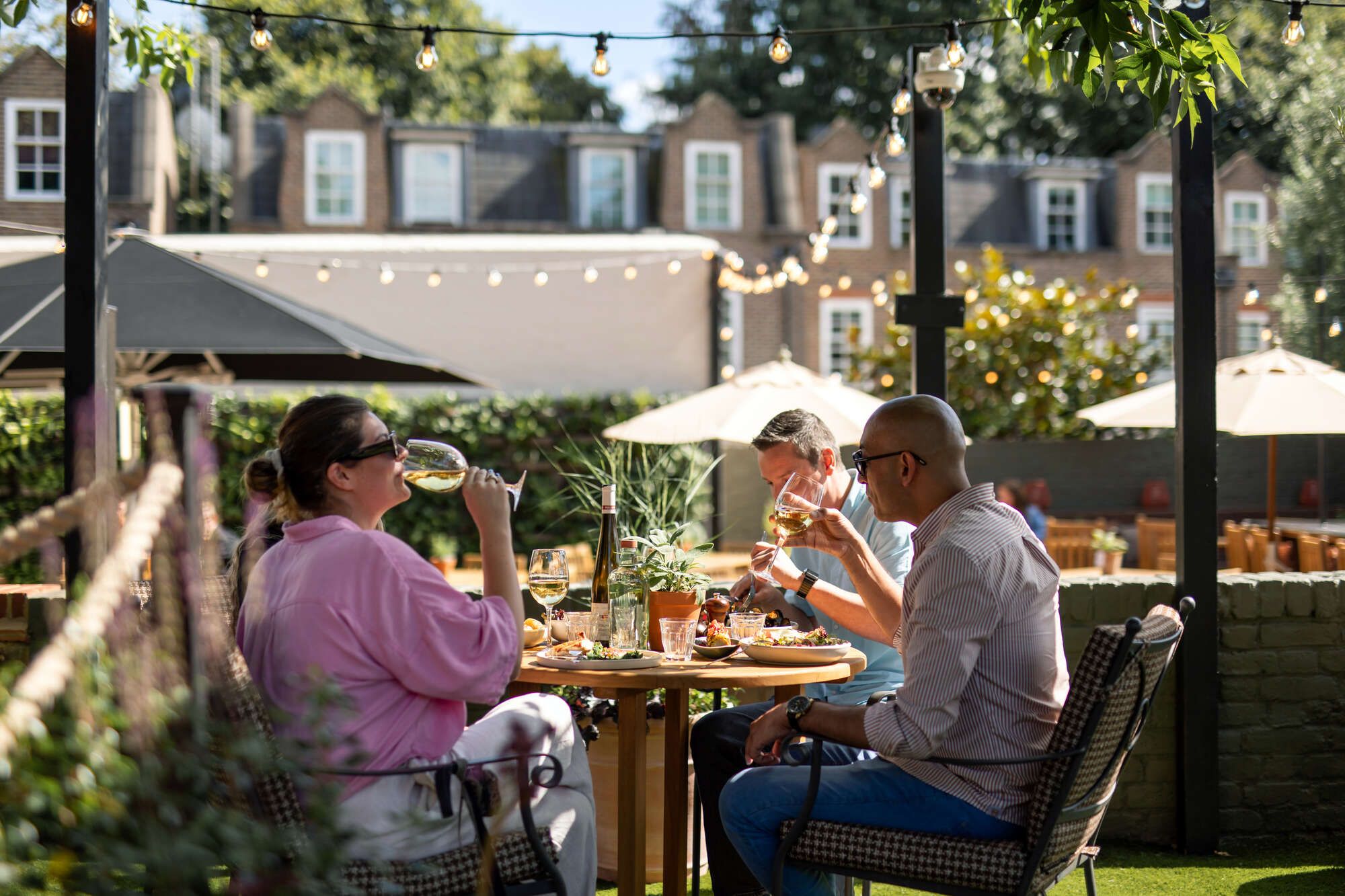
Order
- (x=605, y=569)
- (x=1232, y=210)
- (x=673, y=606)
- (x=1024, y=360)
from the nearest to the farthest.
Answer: (x=673, y=606), (x=605, y=569), (x=1024, y=360), (x=1232, y=210)

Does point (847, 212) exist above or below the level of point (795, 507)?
above

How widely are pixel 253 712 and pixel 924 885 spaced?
4.55 feet

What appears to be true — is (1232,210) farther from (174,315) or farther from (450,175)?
(174,315)

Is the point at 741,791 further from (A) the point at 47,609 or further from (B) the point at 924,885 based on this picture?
(A) the point at 47,609

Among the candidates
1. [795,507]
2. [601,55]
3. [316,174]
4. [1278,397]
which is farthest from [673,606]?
[316,174]

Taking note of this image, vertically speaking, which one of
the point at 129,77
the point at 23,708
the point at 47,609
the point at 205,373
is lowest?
the point at 47,609

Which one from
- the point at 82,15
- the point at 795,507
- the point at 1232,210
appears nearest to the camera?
the point at 795,507

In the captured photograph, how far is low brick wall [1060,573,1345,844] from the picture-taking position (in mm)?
4359

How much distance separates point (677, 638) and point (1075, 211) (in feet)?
70.3

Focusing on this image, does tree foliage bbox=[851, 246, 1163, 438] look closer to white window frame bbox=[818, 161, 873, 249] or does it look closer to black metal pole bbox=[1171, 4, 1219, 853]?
white window frame bbox=[818, 161, 873, 249]

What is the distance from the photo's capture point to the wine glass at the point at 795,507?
3.14 meters

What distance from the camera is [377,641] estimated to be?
227 centimetres

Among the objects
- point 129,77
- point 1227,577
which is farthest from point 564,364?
point 1227,577

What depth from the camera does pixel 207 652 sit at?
1638 mm
